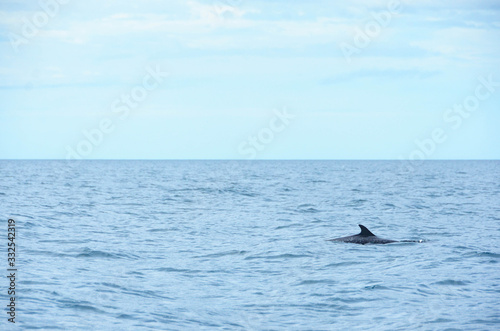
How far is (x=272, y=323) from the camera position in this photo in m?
11.0

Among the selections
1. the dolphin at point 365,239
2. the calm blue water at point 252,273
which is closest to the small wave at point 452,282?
the calm blue water at point 252,273

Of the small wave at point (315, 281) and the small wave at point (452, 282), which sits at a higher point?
the small wave at point (315, 281)

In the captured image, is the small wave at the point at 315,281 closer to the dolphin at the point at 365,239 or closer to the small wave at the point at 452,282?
the small wave at the point at 452,282

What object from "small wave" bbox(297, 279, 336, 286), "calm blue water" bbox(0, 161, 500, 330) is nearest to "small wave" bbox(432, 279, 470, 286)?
"calm blue water" bbox(0, 161, 500, 330)

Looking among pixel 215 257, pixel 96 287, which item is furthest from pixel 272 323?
pixel 215 257

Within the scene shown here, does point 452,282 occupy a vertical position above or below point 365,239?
below

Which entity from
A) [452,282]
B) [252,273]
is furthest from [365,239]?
[452,282]

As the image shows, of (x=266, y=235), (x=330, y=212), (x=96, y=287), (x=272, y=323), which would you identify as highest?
(x=330, y=212)

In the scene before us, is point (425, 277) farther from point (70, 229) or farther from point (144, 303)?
point (70, 229)

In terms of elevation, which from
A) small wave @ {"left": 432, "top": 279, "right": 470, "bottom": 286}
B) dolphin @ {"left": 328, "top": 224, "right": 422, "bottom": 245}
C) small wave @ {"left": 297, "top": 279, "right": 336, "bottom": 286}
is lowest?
small wave @ {"left": 432, "top": 279, "right": 470, "bottom": 286}

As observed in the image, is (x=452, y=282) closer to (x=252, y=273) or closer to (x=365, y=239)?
(x=252, y=273)

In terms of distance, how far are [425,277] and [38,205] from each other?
2556 centimetres

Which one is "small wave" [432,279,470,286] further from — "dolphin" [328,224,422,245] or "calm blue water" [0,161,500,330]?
"dolphin" [328,224,422,245]

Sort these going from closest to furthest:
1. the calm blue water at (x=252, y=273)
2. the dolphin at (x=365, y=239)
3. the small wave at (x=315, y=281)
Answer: the calm blue water at (x=252, y=273), the small wave at (x=315, y=281), the dolphin at (x=365, y=239)
